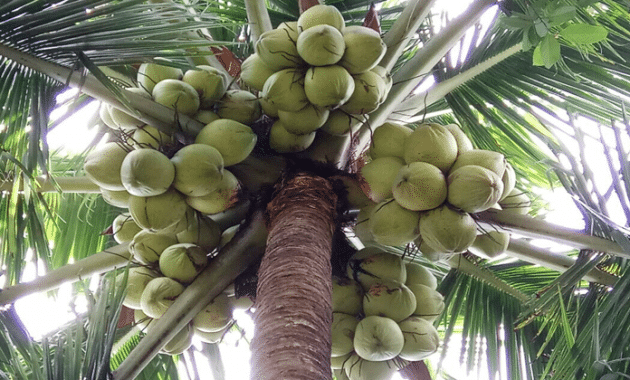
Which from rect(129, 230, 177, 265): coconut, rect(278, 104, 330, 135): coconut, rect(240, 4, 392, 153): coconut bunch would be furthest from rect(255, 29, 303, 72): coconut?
rect(129, 230, 177, 265): coconut

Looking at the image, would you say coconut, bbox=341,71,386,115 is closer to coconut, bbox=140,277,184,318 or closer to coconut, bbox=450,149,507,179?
coconut, bbox=450,149,507,179

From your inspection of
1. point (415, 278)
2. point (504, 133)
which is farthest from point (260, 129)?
point (504, 133)

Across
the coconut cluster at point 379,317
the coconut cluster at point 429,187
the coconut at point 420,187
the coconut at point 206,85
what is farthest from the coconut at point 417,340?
the coconut at point 206,85

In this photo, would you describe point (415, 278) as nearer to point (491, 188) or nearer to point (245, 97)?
point (491, 188)

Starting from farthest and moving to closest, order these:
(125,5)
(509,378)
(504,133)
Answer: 1. (504,133)
2. (509,378)
3. (125,5)

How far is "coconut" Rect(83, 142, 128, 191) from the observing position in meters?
2.06

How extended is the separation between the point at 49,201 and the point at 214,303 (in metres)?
1.43

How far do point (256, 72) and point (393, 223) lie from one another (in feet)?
2.35

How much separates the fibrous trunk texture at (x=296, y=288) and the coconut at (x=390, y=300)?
0.33m

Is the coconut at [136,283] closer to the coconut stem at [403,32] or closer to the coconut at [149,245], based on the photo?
the coconut at [149,245]

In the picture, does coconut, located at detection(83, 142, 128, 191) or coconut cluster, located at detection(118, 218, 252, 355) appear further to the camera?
coconut cluster, located at detection(118, 218, 252, 355)

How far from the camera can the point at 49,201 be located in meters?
3.28

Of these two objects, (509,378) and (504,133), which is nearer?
(509,378)

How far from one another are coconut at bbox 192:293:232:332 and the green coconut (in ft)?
1.94
